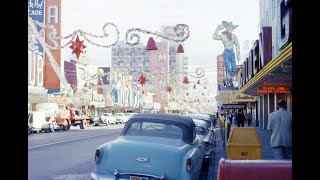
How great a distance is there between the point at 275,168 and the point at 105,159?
149 inches

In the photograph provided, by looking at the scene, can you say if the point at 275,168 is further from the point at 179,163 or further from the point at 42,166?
the point at 42,166

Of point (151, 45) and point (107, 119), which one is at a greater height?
point (151, 45)

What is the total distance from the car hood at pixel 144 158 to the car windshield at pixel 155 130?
3.45ft

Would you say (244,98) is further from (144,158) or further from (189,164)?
(144,158)

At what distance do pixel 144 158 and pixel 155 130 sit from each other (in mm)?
1607

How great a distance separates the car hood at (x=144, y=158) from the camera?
7.34 m

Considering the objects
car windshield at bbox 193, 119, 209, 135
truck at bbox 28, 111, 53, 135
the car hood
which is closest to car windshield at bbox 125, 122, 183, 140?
the car hood

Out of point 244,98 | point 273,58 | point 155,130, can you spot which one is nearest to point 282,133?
point 155,130

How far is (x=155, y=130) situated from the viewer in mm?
8930

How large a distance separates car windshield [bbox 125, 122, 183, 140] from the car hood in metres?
1.05

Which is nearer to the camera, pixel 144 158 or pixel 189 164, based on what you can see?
pixel 144 158

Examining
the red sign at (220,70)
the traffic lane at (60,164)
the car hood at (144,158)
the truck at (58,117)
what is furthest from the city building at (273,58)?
the red sign at (220,70)
